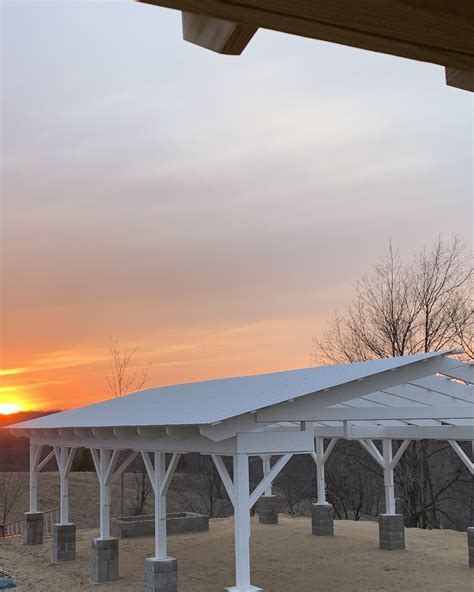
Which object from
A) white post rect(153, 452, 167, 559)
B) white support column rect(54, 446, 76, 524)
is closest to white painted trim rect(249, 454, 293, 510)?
white post rect(153, 452, 167, 559)

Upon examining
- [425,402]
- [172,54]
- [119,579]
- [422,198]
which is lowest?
[119,579]

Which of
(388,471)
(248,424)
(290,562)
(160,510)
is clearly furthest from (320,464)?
(248,424)

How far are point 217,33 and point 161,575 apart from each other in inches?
408

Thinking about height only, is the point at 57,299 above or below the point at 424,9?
above

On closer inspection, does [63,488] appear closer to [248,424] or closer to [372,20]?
[248,424]

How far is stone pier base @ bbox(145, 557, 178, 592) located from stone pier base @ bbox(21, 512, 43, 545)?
27.2 feet

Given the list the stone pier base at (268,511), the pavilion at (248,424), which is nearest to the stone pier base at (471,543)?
the pavilion at (248,424)

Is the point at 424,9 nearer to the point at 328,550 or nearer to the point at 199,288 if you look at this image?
A: the point at 328,550

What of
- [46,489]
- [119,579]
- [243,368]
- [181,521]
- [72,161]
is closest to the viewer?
[119,579]

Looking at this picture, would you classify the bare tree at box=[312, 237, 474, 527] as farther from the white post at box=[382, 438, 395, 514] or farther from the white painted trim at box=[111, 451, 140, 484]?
the white painted trim at box=[111, 451, 140, 484]

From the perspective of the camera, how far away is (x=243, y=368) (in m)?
30.8

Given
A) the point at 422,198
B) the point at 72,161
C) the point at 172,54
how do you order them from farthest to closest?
the point at 422,198 → the point at 72,161 → the point at 172,54

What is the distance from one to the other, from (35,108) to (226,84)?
347 centimetres

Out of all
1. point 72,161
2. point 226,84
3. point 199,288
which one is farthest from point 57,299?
point 226,84
